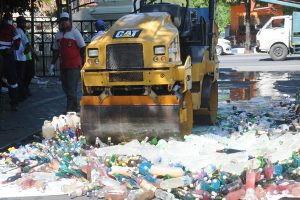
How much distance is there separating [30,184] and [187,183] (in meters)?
1.82

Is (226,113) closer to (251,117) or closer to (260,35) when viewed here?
(251,117)

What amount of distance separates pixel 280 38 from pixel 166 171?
71.0 ft

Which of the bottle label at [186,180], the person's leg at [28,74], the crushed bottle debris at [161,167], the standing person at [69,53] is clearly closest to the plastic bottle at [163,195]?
the crushed bottle debris at [161,167]

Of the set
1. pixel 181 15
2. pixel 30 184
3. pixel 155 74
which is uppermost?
pixel 181 15

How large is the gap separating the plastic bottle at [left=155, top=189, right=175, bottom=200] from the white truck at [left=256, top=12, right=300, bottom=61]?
70.3 ft

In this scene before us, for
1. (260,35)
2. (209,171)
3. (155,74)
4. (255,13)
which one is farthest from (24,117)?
(255,13)

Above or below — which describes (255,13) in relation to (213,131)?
above

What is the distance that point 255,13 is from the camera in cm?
4609

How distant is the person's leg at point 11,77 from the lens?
36.6 ft

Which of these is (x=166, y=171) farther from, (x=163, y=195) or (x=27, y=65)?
(x=27, y=65)

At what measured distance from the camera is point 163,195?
17.8 feet

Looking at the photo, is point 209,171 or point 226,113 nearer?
point 209,171

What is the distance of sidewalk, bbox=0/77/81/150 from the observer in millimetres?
8938

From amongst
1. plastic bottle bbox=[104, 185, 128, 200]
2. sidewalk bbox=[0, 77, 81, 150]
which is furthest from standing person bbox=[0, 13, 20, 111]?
plastic bottle bbox=[104, 185, 128, 200]
